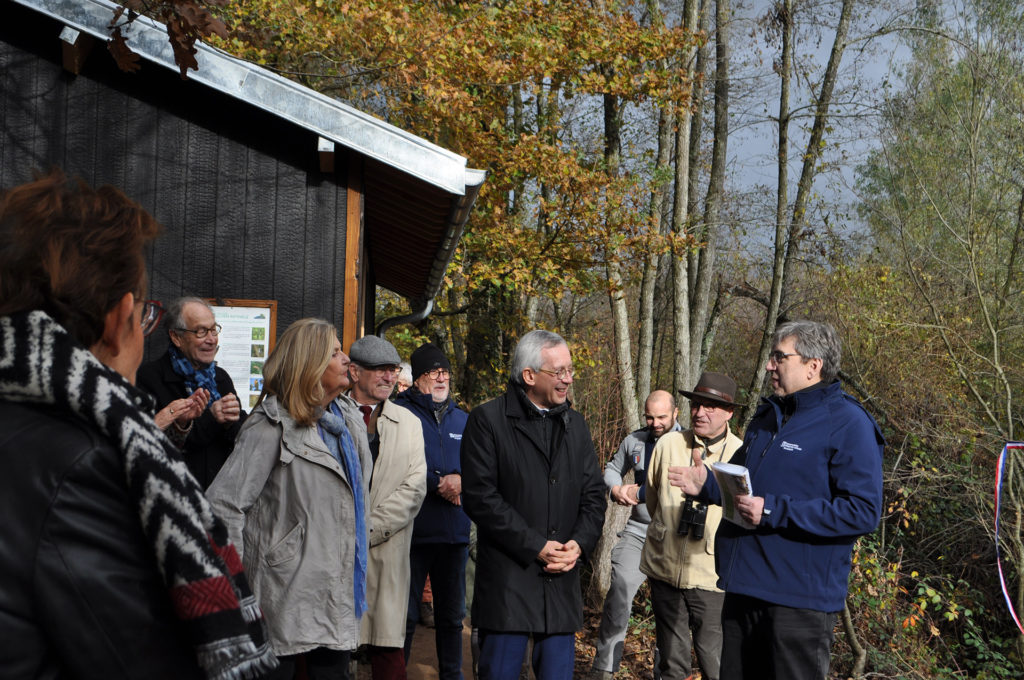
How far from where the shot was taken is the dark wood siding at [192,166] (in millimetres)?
6996

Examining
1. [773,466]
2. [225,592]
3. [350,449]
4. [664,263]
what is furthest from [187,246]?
[664,263]

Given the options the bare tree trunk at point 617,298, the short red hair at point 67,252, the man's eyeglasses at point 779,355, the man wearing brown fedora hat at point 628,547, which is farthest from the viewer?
the bare tree trunk at point 617,298

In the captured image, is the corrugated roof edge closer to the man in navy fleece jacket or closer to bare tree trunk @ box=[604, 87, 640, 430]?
the man in navy fleece jacket

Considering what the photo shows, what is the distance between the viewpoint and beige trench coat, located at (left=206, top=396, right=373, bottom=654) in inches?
146

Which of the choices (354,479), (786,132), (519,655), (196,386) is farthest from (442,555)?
(786,132)

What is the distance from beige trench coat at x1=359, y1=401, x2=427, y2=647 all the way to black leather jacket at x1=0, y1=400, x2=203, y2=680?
378cm

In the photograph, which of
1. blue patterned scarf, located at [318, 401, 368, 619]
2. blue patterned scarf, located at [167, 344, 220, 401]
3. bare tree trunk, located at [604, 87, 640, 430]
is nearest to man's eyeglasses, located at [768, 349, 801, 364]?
blue patterned scarf, located at [318, 401, 368, 619]

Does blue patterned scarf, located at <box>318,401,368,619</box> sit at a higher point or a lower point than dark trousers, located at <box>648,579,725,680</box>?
higher

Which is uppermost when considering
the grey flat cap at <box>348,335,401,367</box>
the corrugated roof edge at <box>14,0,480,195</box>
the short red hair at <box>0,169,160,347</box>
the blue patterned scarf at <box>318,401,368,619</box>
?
the corrugated roof edge at <box>14,0,480,195</box>

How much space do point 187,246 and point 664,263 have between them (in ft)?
65.9

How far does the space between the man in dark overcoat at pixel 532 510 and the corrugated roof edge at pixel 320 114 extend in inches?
89.1

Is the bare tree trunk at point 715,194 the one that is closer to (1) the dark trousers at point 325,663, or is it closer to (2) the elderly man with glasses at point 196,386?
(2) the elderly man with glasses at point 196,386

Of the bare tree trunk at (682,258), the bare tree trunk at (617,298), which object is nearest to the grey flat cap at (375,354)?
the bare tree trunk at (617,298)

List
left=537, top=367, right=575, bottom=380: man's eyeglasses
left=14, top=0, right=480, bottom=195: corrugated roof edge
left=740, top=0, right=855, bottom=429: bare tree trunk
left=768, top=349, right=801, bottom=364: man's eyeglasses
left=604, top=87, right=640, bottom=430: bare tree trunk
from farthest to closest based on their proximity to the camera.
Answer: left=740, top=0, right=855, bottom=429: bare tree trunk, left=604, top=87, right=640, bottom=430: bare tree trunk, left=14, top=0, right=480, bottom=195: corrugated roof edge, left=537, top=367, right=575, bottom=380: man's eyeglasses, left=768, top=349, right=801, bottom=364: man's eyeglasses
